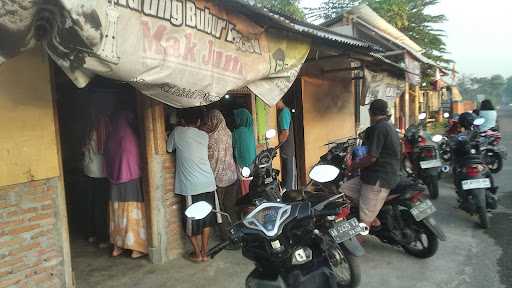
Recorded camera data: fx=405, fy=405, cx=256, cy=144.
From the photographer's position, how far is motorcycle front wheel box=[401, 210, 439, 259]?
428 cm

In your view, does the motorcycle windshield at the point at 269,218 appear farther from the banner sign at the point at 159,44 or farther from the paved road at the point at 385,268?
the paved road at the point at 385,268

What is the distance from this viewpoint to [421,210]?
4.22 metres

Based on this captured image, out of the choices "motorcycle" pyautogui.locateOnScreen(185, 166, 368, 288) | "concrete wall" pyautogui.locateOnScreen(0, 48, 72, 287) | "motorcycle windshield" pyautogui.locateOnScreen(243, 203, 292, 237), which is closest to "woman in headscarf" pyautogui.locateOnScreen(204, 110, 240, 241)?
"concrete wall" pyautogui.locateOnScreen(0, 48, 72, 287)

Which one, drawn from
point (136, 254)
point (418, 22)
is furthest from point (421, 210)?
point (418, 22)

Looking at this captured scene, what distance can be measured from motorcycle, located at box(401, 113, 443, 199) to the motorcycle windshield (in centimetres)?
495

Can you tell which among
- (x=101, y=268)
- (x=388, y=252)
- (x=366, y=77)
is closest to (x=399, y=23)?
(x=366, y=77)

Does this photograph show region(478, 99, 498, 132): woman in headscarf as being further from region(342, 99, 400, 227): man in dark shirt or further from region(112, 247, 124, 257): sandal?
region(112, 247, 124, 257): sandal

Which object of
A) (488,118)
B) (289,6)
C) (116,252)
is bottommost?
(116,252)


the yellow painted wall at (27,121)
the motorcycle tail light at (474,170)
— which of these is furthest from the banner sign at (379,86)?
the yellow painted wall at (27,121)

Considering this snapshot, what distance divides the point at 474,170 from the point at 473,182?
0.17 meters

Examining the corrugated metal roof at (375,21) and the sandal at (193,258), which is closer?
the sandal at (193,258)

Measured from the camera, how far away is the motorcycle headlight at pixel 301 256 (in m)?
2.48

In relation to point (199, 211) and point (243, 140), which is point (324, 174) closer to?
point (199, 211)

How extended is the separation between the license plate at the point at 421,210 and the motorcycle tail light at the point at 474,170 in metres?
1.47
